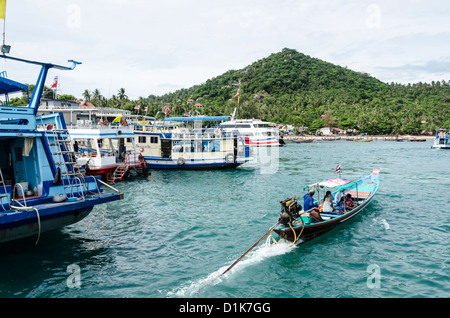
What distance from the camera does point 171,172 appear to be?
35.7 metres

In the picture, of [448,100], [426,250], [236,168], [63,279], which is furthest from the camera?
[448,100]

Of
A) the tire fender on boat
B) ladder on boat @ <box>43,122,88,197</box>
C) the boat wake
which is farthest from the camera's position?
ladder on boat @ <box>43,122,88,197</box>

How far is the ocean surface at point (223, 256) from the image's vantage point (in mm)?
10352

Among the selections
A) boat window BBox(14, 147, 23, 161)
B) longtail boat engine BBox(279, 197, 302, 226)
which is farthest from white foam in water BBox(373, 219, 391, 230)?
boat window BBox(14, 147, 23, 161)

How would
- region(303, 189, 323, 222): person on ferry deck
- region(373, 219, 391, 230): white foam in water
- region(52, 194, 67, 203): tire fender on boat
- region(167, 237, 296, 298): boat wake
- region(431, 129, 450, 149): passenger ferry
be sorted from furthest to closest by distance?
region(431, 129, 450, 149): passenger ferry, region(373, 219, 391, 230): white foam in water, region(303, 189, 323, 222): person on ferry deck, region(52, 194, 67, 203): tire fender on boat, region(167, 237, 296, 298): boat wake

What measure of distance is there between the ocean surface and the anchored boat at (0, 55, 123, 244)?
58.4 inches

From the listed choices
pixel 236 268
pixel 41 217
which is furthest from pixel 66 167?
pixel 236 268

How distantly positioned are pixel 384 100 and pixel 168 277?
6946 inches

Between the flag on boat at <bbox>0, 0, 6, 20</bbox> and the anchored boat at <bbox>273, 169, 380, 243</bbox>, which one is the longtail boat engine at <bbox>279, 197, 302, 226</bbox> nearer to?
the anchored boat at <bbox>273, 169, 380, 243</bbox>

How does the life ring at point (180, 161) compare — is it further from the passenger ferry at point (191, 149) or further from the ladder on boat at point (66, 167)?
the ladder on boat at point (66, 167)

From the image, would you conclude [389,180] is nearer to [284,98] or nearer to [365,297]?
[365,297]

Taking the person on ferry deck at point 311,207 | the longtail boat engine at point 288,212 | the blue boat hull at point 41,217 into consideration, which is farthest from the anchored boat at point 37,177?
the person on ferry deck at point 311,207

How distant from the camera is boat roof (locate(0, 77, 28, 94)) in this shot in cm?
1471
